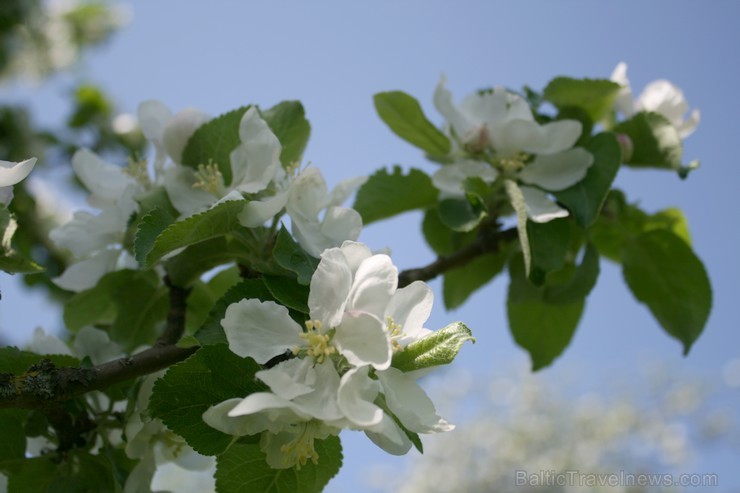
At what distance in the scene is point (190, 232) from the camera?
3.37 feet

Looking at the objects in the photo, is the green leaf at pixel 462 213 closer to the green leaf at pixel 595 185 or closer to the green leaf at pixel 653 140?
the green leaf at pixel 595 185

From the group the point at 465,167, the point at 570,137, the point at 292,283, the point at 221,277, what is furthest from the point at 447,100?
the point at 292,283

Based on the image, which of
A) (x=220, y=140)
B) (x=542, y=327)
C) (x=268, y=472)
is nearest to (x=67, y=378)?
(x=268, y=472)

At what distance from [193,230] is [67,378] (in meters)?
0.24

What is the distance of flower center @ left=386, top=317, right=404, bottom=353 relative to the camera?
0.92 meters

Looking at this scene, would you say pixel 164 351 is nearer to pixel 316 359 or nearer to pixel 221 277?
pixel 316 359

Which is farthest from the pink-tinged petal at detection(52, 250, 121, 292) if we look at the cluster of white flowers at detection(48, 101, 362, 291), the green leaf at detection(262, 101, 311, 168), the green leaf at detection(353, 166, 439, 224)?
the green leaf at detection(353, 166, 439, 224)

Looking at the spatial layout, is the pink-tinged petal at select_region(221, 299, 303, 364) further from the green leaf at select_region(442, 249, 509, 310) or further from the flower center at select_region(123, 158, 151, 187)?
the green leaf at select_region(442, 249, 509, 310)

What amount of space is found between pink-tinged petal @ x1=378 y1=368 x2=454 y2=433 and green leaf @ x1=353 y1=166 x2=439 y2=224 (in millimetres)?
701

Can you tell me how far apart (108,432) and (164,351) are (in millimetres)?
315

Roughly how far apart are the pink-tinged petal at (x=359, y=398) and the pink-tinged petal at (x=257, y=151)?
378 mm

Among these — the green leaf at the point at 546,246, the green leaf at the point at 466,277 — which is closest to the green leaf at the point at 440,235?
the green leaf at the point at 466,277

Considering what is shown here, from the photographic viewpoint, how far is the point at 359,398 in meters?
0.85

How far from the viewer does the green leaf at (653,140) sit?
1.64m
